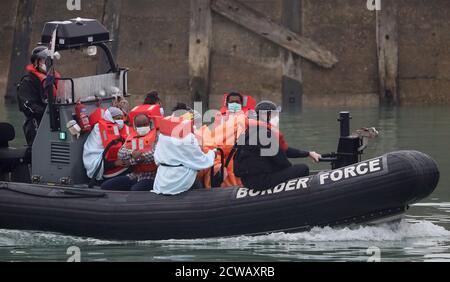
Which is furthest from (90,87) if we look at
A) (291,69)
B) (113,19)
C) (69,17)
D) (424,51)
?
(424,51)

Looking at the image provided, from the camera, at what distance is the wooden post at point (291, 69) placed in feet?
78.9

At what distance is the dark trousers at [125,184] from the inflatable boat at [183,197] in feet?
0.63

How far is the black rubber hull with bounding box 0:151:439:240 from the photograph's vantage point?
1284cm

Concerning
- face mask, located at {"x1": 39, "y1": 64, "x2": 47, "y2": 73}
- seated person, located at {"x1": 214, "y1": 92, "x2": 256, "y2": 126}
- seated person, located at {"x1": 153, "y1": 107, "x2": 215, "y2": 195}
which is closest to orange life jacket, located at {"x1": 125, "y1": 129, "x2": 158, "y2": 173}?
seated person, located at {"x1": 153, "y1": 107, "x2": 215, "y2": 195}

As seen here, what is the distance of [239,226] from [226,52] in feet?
37.4

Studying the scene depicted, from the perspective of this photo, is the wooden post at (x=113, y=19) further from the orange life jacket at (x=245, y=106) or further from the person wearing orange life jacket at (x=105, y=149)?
the person wearing orange life jacket at (x=105, y=149)

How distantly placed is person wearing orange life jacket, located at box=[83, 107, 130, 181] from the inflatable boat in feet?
0.42

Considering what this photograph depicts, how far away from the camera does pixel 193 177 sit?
44.1 ft

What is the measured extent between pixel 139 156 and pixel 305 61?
1090 cm

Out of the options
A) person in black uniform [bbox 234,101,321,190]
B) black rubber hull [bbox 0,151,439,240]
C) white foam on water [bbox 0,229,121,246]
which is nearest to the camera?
black rubber hull [bbox 0,151,439,240]

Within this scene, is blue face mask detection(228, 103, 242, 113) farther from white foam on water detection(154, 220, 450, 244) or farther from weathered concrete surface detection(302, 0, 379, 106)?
weathered concrete surface detection(302, 0, 379, 106)

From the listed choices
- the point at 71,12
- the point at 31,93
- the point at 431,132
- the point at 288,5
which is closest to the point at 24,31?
the point at 71,12
